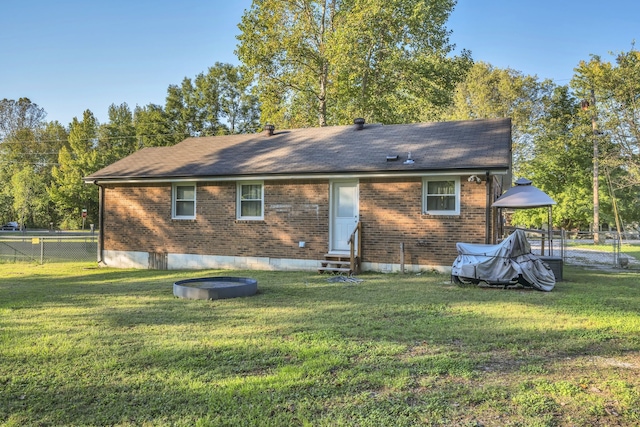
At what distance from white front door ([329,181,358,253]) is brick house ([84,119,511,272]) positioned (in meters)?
0.03

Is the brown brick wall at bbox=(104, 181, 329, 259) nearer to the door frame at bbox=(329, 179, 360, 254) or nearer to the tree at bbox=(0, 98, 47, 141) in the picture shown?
the door frame at bbox=(329, 179, 360, 254)

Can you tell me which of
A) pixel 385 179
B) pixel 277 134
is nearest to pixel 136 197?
pixel 277 134

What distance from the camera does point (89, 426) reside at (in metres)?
3.03

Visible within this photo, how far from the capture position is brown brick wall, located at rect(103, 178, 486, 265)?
1091cm

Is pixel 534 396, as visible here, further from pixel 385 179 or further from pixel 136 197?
pixel 136 197

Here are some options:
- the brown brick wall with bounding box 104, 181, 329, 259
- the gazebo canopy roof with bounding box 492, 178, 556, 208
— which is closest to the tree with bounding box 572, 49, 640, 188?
the gazebo canopy roof with bounding box 492, 178, 556, 208

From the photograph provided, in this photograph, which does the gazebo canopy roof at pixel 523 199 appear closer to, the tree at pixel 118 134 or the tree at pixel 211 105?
the tree at pixel 211 105

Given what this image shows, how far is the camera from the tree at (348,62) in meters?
21.8

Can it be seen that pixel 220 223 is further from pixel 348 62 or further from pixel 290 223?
pixel 348 62

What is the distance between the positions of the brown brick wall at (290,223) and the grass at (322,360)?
307 centimetres

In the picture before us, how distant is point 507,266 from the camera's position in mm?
8930

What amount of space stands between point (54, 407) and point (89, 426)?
1.70 feet

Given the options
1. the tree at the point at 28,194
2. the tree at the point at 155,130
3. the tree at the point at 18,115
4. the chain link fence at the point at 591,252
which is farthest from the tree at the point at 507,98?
the tree at the point at 18,115

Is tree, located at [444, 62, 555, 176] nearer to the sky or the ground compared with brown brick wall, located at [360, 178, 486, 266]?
nearer to the sky
